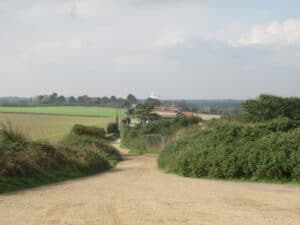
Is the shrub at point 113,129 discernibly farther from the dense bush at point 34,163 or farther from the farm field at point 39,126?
the dense bush at point 34,163

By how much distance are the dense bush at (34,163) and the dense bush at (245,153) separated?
4.29 metres

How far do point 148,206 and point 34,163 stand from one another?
6991 mm

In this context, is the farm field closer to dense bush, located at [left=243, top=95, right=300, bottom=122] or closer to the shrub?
the shrub

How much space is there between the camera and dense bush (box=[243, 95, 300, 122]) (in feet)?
155

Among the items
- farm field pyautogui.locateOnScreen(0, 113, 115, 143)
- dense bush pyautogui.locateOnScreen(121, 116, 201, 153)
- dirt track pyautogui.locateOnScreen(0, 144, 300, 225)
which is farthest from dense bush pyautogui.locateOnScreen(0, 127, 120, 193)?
dense bush pyautogui.locateOnScreen(121, 116, 201, 153)

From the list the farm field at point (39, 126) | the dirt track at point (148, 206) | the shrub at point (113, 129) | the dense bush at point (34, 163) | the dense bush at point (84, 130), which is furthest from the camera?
the shrub at point (113, 129)

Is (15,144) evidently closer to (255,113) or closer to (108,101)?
(255,113)

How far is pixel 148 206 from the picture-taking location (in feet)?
38.9

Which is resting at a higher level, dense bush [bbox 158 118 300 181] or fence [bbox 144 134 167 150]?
dense bush [bbox 158 118 300 181]

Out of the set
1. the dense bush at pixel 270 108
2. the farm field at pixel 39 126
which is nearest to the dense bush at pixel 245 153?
the farm field at pixel 39 126

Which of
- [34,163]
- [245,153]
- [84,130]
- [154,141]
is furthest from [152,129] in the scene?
[34,163]

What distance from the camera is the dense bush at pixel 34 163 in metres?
16.0

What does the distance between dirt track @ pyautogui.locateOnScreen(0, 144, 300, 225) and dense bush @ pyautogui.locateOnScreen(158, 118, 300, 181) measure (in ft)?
9.89

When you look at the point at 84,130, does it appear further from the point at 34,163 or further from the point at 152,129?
the point at 34,163
